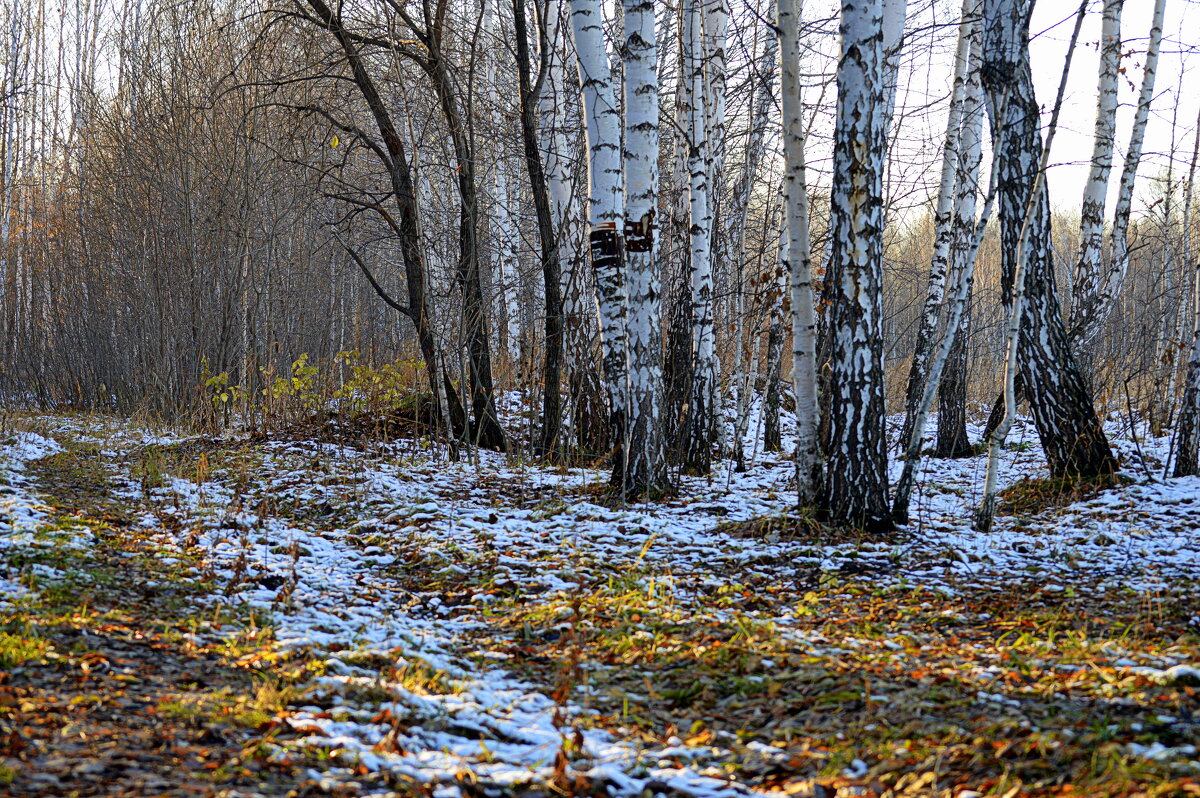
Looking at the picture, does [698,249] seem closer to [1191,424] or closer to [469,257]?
[469,257]

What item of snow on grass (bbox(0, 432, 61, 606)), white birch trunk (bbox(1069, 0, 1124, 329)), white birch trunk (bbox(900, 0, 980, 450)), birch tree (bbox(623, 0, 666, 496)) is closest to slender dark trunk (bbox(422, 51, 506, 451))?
birch tree (bbox(623, 0, 666, 496))

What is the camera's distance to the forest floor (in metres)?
2.33

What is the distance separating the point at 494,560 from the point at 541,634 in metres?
1.16

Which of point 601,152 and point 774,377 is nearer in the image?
point 601,152

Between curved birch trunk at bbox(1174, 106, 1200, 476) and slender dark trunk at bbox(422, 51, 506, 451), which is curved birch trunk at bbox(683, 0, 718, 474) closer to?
slender dark trunk at bbox(422, 51, 506, 451)

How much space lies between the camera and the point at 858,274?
5215mm

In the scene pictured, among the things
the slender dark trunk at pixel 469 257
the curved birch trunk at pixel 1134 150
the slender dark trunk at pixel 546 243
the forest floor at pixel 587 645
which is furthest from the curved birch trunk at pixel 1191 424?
the slender dark trunk at pixel 469 257

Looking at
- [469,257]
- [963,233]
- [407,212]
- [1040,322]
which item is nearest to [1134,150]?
[963,233]

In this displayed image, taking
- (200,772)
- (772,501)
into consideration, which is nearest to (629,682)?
(200,772)

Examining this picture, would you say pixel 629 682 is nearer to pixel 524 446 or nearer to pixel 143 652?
pixel 143 652

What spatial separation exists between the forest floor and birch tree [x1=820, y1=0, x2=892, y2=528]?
0.46 metres

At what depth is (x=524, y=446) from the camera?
9.27 metres

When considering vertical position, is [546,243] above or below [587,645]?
above

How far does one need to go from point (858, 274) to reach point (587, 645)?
2.98 m
